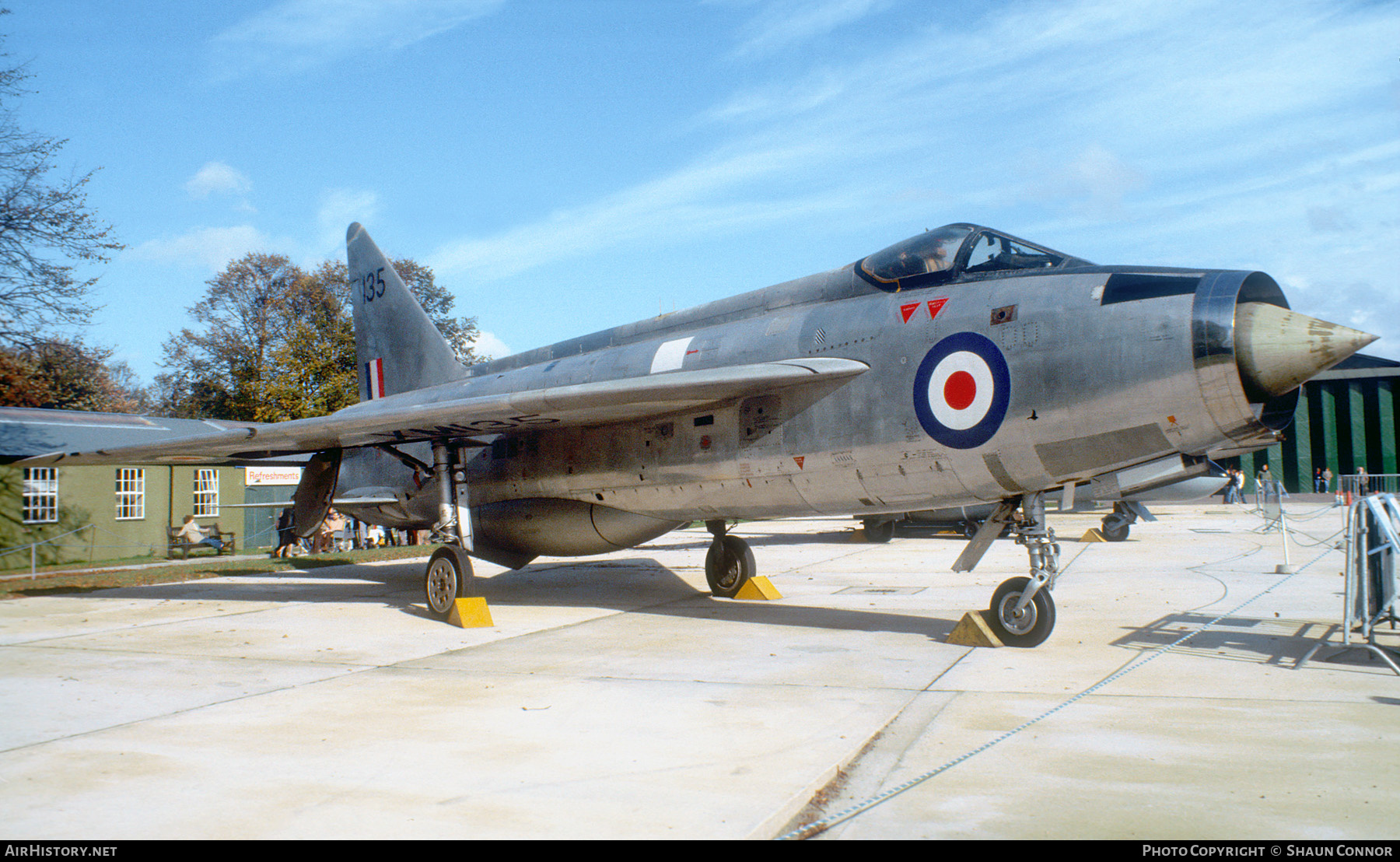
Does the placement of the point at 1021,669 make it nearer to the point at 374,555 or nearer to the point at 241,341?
the point at 374,555

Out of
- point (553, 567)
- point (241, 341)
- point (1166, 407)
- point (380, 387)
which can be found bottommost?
point (553, 567)

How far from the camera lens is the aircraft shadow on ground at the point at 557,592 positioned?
31.8 feet

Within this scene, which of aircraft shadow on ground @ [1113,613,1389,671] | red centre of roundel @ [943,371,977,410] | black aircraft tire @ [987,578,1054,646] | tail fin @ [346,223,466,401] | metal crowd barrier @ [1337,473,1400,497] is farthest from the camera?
metal crowd barrier @ [1337,473,1400,497]

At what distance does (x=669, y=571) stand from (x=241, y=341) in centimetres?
3908

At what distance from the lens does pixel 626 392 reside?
8.48m

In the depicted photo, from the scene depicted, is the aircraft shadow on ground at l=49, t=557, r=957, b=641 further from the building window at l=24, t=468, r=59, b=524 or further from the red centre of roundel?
the building window at l=24, t=468, r=59, b=524

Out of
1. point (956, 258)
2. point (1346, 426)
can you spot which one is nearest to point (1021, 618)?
point (956, 258)

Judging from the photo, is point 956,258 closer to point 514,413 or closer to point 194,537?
point 514,413

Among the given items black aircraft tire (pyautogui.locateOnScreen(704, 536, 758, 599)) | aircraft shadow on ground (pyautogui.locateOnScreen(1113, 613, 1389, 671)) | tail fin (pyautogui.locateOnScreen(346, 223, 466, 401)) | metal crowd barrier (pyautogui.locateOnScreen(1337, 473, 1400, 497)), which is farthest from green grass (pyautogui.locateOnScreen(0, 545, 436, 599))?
metal crowd barrier (pyautogui.locateOnScreen(1337, 473, 1400, 497))

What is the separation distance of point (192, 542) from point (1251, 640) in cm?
2476

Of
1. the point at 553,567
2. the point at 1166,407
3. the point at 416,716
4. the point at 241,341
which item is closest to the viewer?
the point at 416,716

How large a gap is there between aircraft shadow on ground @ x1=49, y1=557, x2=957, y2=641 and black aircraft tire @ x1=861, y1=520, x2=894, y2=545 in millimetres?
7469

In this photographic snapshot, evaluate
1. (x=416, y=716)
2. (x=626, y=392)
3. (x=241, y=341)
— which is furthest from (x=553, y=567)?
(x=241, y=341)

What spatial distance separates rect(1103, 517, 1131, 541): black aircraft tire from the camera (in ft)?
68.4
